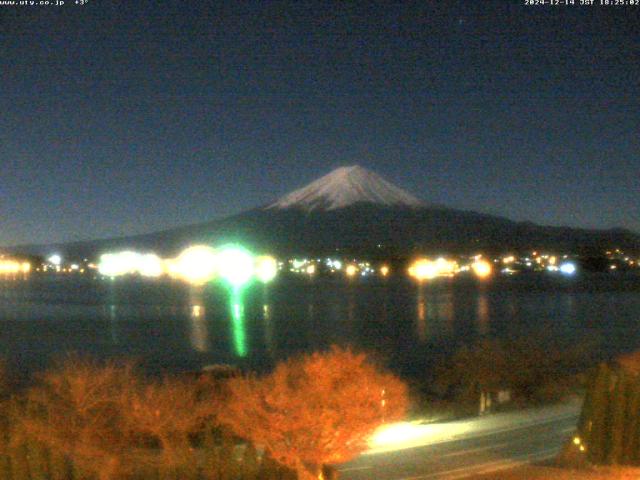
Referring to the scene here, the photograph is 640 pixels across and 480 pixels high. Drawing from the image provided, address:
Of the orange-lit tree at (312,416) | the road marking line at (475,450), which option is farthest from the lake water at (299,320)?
the orange-lit tree at (312,416)

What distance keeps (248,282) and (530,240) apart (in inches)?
1267

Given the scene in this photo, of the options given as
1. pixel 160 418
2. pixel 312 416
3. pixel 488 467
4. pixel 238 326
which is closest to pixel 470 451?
pixel 488 467

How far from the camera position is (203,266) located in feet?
268

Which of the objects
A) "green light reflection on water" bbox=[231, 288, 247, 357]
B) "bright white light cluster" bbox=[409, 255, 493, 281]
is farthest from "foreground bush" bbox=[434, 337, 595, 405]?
"bright white light cluster" bbox=[409, 255, 493, 281]

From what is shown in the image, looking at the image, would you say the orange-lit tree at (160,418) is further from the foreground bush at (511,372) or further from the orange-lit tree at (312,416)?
the foreground bush at (511,372)

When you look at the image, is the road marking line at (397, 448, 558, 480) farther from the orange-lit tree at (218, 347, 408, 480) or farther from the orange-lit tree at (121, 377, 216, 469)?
the orange-lit tree at (121, 377, 216, 469)

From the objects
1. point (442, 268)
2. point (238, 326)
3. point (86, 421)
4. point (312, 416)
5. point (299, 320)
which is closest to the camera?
point (312, 416)

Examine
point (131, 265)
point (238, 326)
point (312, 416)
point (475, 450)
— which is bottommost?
point (475, 450)

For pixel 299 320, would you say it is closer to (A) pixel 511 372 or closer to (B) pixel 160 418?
(A) pixel 511 372

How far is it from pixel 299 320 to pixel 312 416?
1107 inches

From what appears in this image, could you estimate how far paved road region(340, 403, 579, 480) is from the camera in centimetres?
959

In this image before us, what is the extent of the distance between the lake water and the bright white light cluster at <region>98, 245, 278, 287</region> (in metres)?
17.1

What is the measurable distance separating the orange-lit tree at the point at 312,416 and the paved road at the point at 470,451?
85 cm

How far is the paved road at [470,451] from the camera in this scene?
31.5 feet
